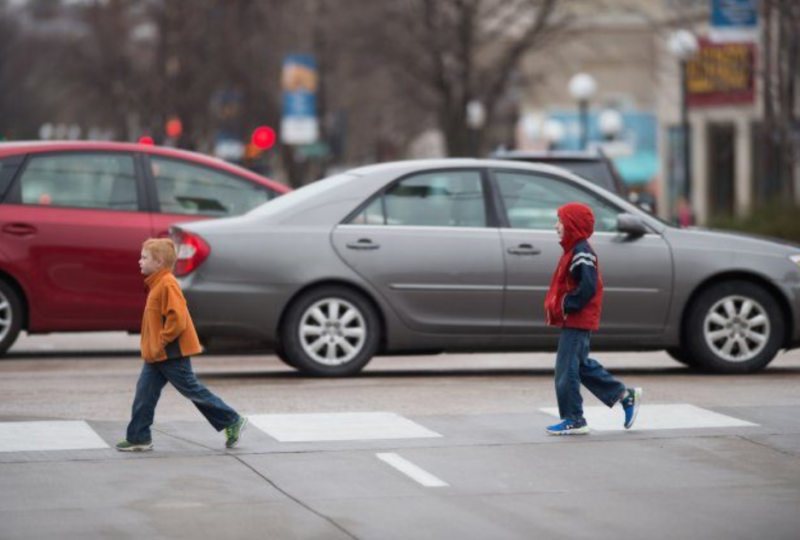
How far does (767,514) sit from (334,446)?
8.65 ft

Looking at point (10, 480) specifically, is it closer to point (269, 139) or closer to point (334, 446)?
point (334, 446)

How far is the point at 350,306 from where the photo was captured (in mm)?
13539

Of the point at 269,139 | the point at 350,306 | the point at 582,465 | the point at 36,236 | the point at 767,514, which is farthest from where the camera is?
the point at 269,139

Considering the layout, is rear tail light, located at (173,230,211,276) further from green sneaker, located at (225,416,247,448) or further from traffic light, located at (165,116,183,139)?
traffic light, located at (165,116,183,139)

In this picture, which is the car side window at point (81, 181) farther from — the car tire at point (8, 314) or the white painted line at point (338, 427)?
the white painted line at point (338, 427)

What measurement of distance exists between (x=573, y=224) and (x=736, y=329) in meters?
3.86

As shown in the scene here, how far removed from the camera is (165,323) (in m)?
9.84

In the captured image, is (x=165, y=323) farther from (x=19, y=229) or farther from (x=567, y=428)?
(x=19, y=229)

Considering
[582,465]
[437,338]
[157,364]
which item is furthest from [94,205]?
[582,465]

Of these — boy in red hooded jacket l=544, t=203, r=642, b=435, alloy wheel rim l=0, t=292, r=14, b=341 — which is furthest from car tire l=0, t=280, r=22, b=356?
boy in red hooded jacket l=544, t=203, r=642, b=435

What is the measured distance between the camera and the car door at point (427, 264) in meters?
13.6

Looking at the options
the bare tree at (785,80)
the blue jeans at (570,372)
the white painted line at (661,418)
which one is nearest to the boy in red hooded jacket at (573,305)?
the blue jeans at (570,372)

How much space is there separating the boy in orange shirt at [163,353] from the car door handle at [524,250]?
4134 mm

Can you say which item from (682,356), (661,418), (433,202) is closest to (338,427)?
(661,418)
